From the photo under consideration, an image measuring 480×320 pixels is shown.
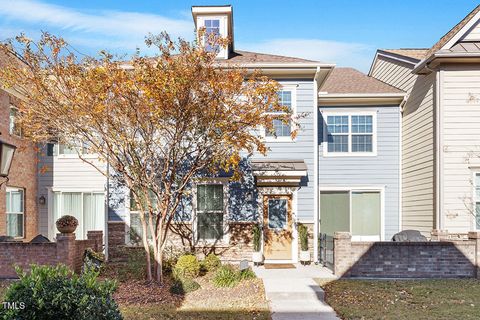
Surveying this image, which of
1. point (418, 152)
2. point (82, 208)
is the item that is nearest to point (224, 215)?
point (82, 208)

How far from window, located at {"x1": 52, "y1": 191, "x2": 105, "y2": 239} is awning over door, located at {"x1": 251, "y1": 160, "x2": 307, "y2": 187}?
637cm

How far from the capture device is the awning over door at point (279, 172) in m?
15.3

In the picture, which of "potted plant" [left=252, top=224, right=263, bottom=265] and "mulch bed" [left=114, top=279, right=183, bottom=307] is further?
"potted plant" [left=252, top=224, right=263, bottom=265]

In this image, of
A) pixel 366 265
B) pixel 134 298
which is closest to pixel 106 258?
pixel 134 298

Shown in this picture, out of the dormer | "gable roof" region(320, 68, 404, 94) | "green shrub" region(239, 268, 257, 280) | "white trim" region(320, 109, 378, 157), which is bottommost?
"green shrub" region(239, 268, 257, 280)

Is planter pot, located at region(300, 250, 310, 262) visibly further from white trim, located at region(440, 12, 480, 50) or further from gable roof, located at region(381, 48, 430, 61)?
gable roof, located at region(381, 48, 430, 61)

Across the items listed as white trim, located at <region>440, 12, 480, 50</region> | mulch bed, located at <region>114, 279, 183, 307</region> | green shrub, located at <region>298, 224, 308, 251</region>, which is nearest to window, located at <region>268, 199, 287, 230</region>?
green shrub, located at <region>298, 224, 308, 251</region>

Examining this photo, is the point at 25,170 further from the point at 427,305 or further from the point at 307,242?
the point at 427,305

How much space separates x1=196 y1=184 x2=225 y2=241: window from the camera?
15.8m

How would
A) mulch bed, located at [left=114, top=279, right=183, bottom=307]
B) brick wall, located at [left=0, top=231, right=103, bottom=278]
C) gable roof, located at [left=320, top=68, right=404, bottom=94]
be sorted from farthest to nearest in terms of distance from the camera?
gable roof, located at [left=320, top=68, right=404, bottom=94]
brick wall, located at [left=0, top=231, right=103, bottom=278]
mulch bed, located at [left=114, top=279, right=183, bottom=307]

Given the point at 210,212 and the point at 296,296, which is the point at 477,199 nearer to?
the point at 296,296

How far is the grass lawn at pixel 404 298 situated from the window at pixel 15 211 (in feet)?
34.4

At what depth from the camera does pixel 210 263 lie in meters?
14.2

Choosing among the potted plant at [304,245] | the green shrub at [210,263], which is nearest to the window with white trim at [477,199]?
the potted plant at [304,245]
